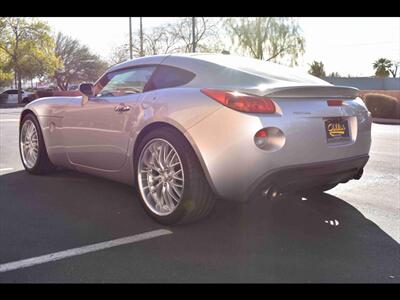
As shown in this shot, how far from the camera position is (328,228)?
3.75m

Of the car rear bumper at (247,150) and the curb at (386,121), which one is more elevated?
the car rear bumper at (247,150)

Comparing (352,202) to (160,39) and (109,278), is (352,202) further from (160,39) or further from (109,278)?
(160,39)

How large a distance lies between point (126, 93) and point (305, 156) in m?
1.88

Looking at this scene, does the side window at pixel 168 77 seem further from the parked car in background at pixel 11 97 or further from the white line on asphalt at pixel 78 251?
the parked car in background at pixel 11 97

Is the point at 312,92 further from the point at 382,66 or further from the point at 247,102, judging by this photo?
the point at 382,66

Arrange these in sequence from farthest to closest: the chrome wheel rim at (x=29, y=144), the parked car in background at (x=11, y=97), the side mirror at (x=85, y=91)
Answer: the parked car in background at (x=11, y=97), the chrome wheel rim at (x=29, y=144), the side mirror at (x=85, y=91)

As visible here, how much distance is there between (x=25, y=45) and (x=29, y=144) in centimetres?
3445

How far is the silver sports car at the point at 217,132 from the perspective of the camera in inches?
132

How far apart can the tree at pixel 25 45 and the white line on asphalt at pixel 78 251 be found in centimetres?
3645

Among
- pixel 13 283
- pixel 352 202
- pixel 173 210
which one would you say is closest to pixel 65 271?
pixel 13 283

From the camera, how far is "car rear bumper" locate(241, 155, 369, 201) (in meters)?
3.35

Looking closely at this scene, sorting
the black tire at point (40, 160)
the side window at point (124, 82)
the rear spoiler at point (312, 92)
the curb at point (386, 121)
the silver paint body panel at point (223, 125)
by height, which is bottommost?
the curb at point (386, 121)

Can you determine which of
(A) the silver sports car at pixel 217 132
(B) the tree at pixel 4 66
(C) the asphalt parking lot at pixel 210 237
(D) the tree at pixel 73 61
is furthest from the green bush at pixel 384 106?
(D) the tree at pixel 73 61

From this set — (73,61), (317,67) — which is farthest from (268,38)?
(73,61)
